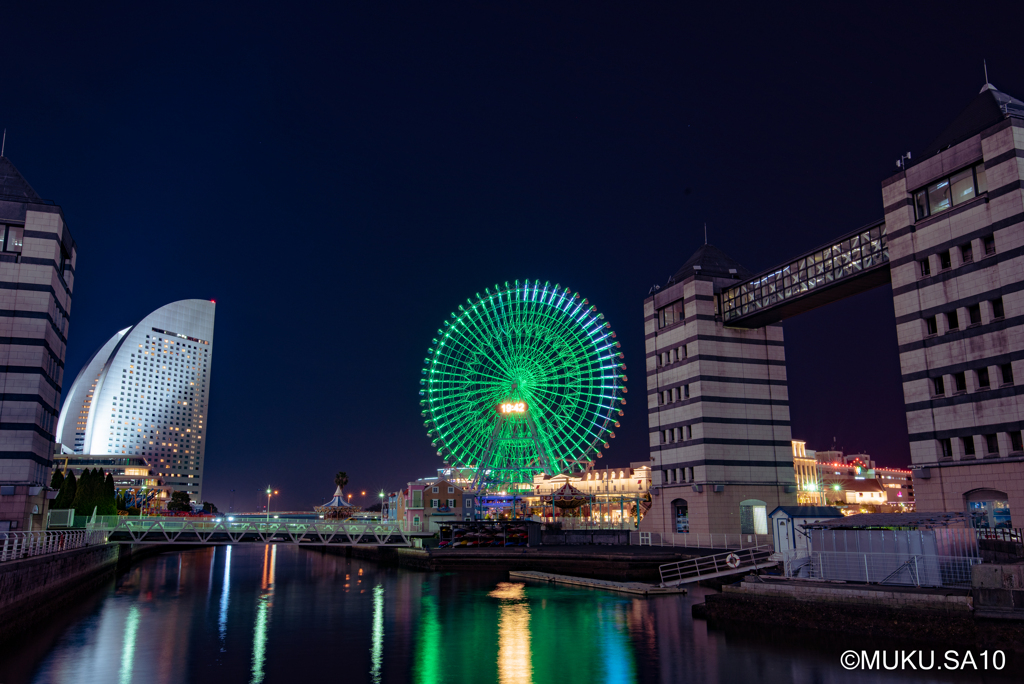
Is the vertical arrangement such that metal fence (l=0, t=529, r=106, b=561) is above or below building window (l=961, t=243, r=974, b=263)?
below

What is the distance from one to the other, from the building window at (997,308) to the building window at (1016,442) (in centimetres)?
662

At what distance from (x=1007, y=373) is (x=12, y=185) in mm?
67154

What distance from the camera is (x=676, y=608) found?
40.8 meters

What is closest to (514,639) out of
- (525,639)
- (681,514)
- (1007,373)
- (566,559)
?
(525,639)

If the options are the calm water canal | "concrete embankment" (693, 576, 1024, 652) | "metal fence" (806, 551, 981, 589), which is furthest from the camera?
"metal fence" (806, 551, 981, 589)

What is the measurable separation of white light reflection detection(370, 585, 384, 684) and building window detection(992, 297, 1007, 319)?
37.8 metres

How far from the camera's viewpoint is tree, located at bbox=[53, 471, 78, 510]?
3045 inches

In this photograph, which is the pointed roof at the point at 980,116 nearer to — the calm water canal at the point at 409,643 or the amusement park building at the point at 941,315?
the amusement park building at the point at 941,315

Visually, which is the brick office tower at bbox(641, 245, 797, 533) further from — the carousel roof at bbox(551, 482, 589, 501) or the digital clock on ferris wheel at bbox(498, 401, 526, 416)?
the digital clock on ferris wheel at bbox(498, 401, 526, 416)

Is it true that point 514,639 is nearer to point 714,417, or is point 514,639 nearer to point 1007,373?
point 1007,373

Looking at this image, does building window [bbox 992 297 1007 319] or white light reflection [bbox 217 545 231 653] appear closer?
white light reflection [bbox 217 545 231 653]

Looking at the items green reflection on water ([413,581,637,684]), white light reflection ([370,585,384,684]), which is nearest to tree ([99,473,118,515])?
white light reflection ([370,585,384,684])

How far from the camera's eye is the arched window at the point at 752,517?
6450 centimetres

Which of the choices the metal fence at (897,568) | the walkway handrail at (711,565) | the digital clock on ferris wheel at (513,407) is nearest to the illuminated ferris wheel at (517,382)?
the digital clock on ferris wheel at (513,407)
